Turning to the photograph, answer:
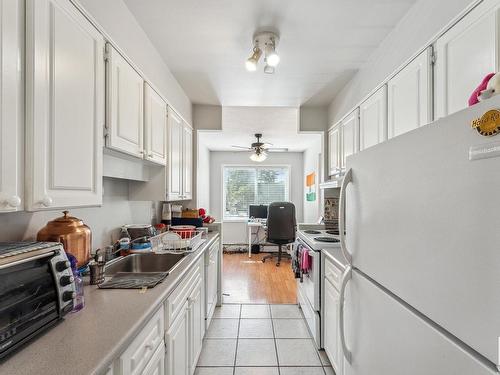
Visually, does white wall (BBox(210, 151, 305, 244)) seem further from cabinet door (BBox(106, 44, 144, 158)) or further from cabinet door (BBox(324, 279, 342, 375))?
cabinet door (BBox(106, 44, 144, 158))

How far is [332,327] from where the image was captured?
188 cm

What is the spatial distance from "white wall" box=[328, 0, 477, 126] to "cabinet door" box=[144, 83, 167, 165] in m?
1.71

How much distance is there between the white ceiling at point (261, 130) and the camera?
3.62m

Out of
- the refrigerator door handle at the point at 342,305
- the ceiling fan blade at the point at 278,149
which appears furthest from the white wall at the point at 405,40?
the ceiling fan blade at the point at 278,149

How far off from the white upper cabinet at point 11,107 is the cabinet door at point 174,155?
1.51m

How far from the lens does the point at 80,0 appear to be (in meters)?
1.17

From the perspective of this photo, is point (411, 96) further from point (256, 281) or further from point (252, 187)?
point (252, 187)

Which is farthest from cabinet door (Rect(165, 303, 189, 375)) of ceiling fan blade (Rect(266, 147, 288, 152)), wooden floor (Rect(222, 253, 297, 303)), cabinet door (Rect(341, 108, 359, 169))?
ceiling fan blade (Rect(266, 147, 288, 152))

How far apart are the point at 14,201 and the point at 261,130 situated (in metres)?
3.78

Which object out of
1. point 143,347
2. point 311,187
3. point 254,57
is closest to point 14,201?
point 143,347

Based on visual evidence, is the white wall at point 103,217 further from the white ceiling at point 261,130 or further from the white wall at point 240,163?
the white wall at point 240,163

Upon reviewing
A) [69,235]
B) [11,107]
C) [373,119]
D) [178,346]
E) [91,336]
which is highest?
[373,119]

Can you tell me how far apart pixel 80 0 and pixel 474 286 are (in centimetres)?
170

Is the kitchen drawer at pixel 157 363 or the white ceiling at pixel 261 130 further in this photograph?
the white ceiling at pixel 261 130
